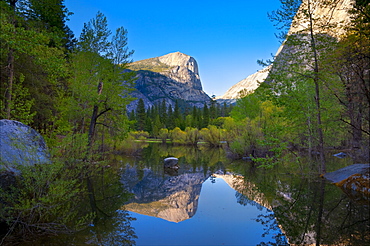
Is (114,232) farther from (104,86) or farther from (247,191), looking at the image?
(104,86)

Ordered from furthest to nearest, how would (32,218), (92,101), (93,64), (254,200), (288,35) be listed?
(93,64) → (92,101) → (288,35) → (254,200) → (32,218)

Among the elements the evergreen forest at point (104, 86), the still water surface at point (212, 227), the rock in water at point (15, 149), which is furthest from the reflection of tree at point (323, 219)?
the rock in water at point (15, 149)

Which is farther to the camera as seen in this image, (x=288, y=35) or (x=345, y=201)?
(x=288, y=35)

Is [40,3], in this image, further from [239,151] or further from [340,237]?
[239,151]

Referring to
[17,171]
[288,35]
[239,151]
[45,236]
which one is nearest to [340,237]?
[45,236]

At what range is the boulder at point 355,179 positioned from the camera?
9.71 meters

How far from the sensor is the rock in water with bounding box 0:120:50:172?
5.56 meters

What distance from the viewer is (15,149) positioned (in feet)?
19.9

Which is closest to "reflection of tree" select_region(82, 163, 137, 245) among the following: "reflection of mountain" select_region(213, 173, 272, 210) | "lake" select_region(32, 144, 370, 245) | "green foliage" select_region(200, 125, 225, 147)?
"lake" select_region(32, 144, 370, 245)

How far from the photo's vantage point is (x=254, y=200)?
944cm

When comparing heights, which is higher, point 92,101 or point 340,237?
point 92,101

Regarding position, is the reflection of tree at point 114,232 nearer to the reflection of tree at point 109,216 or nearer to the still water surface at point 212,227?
the reflection of tree at point 109,216

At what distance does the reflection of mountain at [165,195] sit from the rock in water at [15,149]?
3.76 m

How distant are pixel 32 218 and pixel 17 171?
4.20ft
